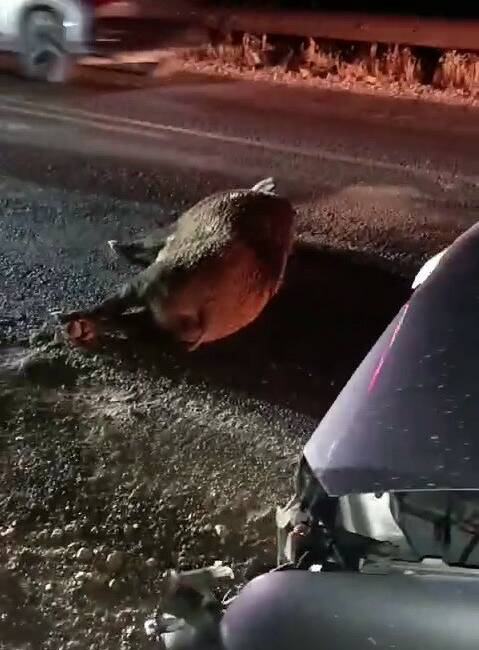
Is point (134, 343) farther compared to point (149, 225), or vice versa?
point (149, 225)

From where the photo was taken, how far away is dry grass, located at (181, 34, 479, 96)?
10391 mm

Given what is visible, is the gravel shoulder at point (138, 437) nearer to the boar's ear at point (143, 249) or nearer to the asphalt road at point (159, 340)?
the asphalt road at point (159, 340)

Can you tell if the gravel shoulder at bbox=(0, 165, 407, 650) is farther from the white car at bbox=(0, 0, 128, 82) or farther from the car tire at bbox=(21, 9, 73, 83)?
the white car at bbox=(0, 0, 128, 82)

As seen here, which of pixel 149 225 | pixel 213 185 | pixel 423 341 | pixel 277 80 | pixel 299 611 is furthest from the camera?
pixel 277 80

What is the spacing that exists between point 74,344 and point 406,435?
325 centimetres

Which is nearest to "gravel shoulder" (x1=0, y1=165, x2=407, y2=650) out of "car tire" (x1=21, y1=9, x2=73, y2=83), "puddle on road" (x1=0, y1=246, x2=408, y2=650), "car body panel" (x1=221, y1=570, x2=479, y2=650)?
"puddle on road" (x1=0, y1=246, x2=408, y2=650)

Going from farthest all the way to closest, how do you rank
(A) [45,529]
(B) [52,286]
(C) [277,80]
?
(C) [277,80]
(B) [52,286]
(A) [45,529]

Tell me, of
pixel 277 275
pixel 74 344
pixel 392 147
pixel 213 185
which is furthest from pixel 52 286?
pixel 392 147

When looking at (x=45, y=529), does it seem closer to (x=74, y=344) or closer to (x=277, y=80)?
(x=74, y=344)

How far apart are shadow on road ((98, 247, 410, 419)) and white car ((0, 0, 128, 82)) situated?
653 cm

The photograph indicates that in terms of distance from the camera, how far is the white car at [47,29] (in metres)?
11.3

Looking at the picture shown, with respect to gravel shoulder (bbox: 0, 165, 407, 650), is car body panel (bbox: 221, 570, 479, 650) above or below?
above

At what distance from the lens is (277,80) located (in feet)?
35.4

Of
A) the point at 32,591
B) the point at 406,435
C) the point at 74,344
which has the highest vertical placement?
the point at 406,435
